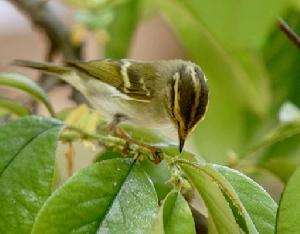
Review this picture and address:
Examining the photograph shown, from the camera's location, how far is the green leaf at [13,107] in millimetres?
892

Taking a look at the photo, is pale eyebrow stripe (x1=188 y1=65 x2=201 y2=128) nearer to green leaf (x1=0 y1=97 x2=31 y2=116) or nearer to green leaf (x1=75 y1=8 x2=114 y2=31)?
green leaf (x1=0 y1=97 x2=31 y2=116)

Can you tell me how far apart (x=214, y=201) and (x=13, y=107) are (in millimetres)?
381

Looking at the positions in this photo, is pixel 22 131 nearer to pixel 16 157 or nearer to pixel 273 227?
pixel 16 157

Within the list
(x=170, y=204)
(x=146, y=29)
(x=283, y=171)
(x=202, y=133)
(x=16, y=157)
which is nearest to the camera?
(x=170, y=204)

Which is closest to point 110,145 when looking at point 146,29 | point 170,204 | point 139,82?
point 170,204

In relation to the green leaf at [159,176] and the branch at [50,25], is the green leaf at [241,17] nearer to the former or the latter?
the green leaf at [159,176]

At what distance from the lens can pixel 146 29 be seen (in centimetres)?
389

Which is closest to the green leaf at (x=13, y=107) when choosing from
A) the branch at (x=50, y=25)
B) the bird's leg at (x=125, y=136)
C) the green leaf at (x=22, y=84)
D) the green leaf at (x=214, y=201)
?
the green leaf at (x=22, y=84)

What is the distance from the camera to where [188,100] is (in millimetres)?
1042

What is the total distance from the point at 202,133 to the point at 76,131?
1.81 feet

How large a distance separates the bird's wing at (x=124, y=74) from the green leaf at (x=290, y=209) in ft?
2.22

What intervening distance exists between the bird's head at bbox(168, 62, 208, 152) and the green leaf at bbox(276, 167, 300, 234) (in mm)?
282

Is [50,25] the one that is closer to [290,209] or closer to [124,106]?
[124,106]

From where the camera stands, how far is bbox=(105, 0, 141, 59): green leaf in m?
1.32
